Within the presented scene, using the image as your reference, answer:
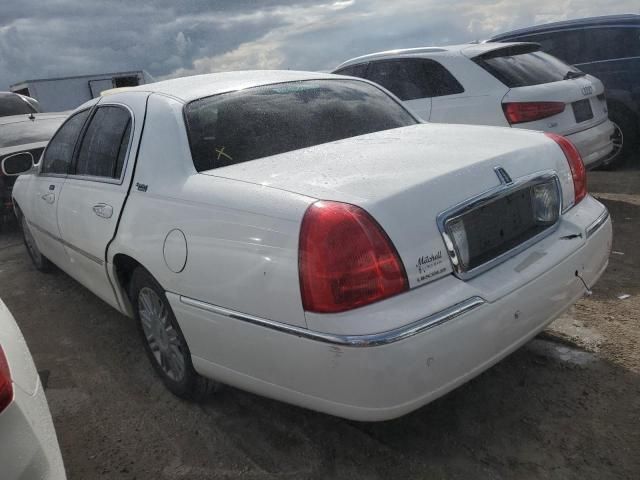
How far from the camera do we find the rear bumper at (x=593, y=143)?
5090 millimetres

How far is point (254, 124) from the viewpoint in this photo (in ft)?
9.11

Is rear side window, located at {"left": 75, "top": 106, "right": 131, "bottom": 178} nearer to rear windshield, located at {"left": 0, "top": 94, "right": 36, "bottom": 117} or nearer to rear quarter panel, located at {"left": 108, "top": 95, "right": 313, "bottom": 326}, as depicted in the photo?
rear quarter panel, located at {"left": 108, "top": 95, "right": 313, "bottom": 326}

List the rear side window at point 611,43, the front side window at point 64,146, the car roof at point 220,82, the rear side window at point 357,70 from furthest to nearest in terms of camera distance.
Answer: the rear side window at point 611,43 < the rear side window at point 357,70 < the front side window at point 64,146 < the car roof at point 220,82

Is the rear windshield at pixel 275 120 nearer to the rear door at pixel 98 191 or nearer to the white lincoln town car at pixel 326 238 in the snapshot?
the white lincoln town car at pixel 326 238

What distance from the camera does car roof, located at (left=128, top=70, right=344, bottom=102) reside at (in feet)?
9.78

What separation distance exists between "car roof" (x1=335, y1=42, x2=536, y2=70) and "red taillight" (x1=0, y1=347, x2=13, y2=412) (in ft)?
15.9

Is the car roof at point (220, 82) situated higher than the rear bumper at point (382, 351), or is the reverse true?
the car roof at point (220, 82)

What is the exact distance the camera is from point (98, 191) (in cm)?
319

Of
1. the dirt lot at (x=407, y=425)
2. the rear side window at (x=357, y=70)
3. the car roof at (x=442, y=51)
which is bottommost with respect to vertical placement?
the dirt lot at (x=407, y=425)

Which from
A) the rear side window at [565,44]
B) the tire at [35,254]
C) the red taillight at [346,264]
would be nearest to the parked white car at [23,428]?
the red taillight at [346,264]

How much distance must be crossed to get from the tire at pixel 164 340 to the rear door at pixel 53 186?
Answer: 1214mm

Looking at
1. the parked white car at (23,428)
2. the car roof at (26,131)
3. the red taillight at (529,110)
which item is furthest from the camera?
the car roof at (26,131)

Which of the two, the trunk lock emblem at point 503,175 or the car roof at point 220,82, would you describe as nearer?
the trunk lock emblem at point 503,175

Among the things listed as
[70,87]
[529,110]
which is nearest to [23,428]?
[529,110]
